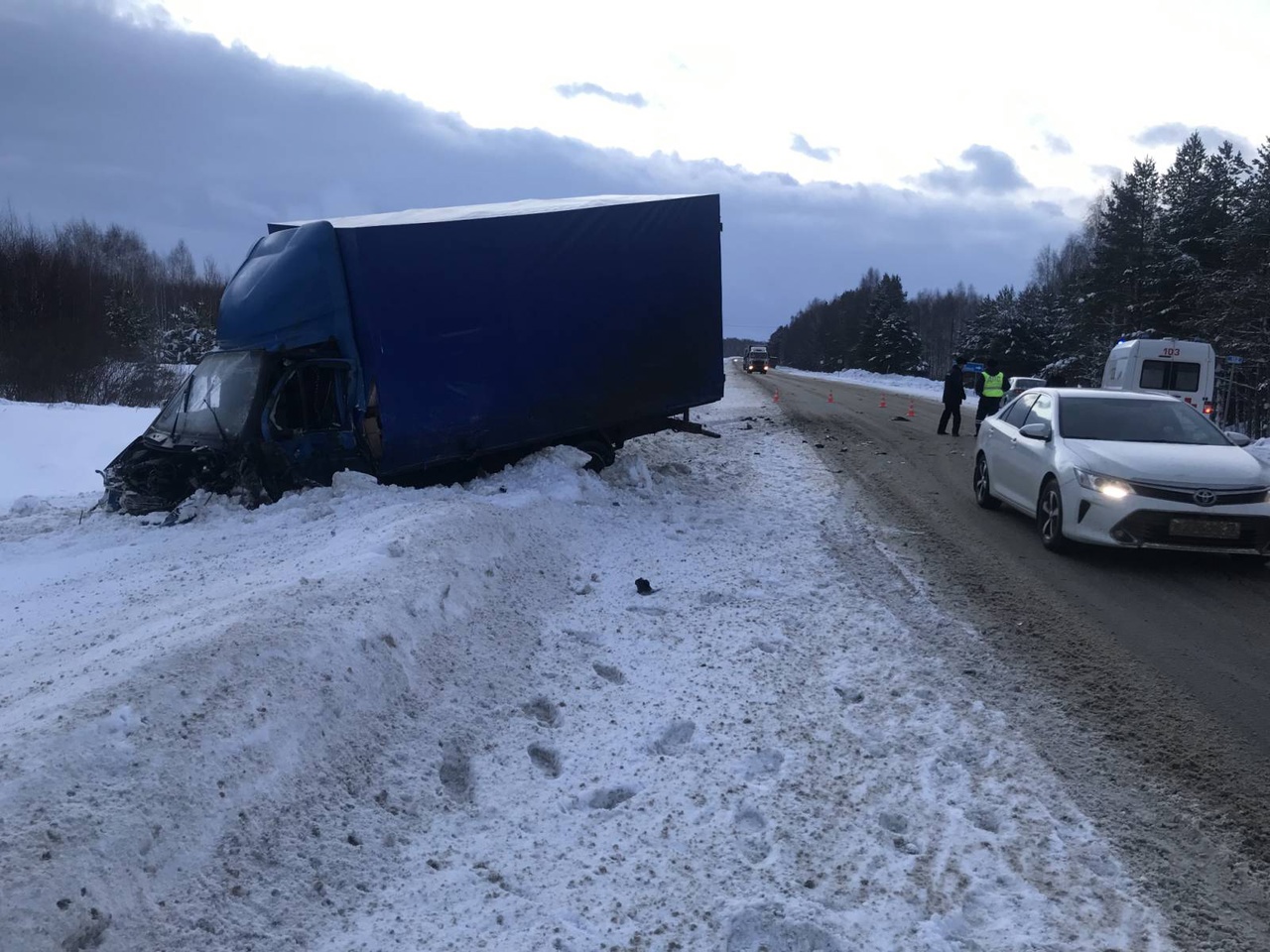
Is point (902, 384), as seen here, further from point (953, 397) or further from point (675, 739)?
point (675, 739)

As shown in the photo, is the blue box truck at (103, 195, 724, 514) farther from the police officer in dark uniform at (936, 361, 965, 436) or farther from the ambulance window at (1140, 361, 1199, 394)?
the ambulance window at (1140, 361, 1199, 394)

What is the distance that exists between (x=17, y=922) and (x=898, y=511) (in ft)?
30.7

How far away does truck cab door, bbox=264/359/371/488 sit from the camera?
8727 mm

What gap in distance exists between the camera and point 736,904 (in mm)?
3174

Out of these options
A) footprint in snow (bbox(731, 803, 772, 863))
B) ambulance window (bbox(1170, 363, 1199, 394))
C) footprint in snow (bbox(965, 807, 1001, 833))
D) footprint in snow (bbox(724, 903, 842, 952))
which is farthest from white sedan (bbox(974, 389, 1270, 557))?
ambulance window (bbox(1170, 363, 1199, 394))

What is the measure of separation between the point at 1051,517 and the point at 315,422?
7513 millimetres

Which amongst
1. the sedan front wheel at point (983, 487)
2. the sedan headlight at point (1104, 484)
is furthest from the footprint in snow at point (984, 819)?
the sedan front wheel at point (983, 487)

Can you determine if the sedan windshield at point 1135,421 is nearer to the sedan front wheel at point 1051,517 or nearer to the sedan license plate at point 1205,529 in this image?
the sedan front wheel at point 1051,517

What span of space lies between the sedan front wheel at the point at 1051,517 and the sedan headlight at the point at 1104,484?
1.13 feet

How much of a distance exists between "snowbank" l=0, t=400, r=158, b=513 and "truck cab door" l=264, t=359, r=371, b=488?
6376mm

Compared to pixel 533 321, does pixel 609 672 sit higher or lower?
lower

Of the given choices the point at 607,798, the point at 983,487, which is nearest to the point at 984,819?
the point at 607,798

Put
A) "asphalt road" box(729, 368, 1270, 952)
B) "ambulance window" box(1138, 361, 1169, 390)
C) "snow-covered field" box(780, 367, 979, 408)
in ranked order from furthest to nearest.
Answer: "snow-covered field" box(780, 367, 979, 408)
"ambulance window" box(1138, 361, 1169, 390)
"asphalt road" box(729, 368, 1270, 952)

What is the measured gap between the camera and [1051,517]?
8445mm
